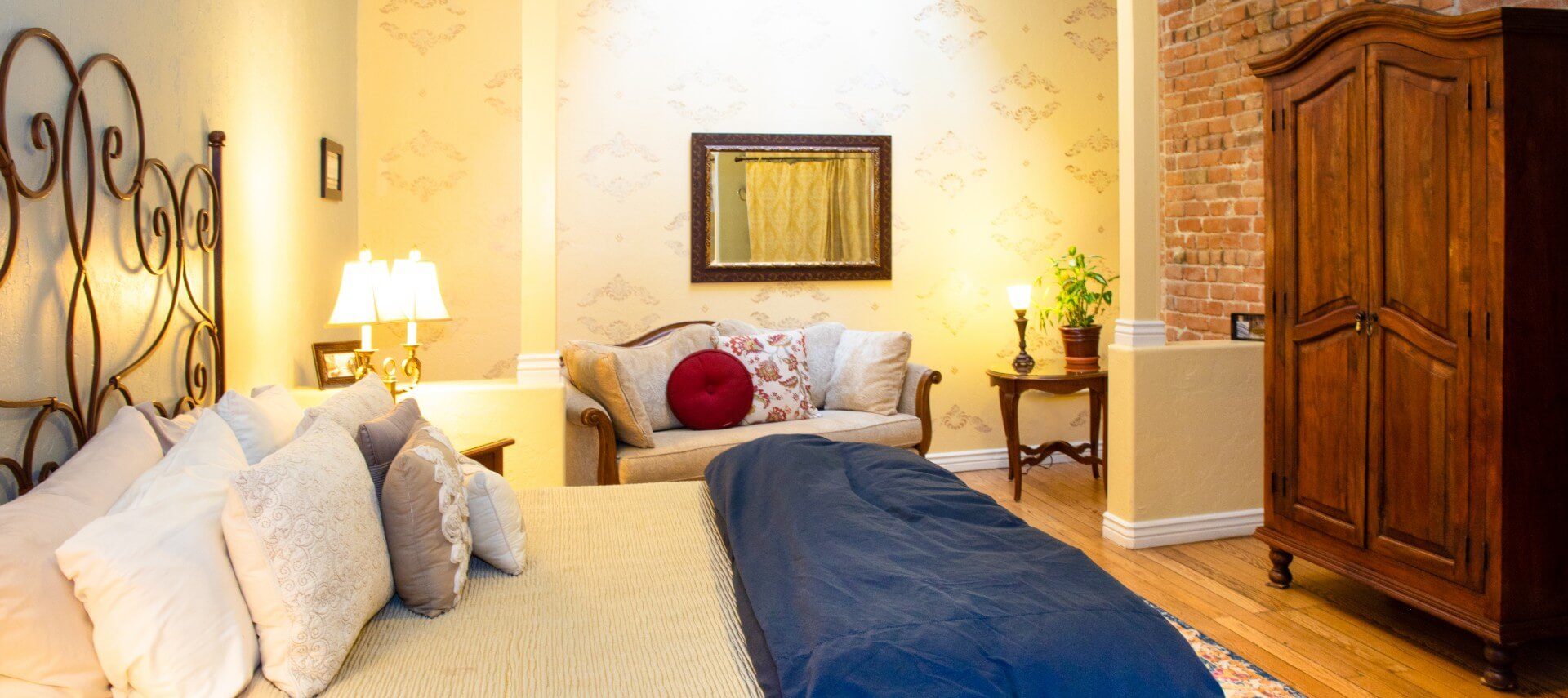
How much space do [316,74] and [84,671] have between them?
3.22m

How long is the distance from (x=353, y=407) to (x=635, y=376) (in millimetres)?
2159

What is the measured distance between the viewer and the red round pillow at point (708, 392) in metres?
4.54

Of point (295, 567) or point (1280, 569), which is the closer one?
point (295, 567)

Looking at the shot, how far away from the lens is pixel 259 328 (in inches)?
131

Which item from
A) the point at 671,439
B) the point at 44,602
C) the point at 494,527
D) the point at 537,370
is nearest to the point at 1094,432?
the point at 671,439

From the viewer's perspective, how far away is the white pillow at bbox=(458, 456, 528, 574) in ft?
7.14

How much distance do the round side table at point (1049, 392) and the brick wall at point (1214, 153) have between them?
1.59 feet

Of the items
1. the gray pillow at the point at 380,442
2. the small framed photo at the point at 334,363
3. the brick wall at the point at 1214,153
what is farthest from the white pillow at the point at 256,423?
the brick wall at the point at 1214,153

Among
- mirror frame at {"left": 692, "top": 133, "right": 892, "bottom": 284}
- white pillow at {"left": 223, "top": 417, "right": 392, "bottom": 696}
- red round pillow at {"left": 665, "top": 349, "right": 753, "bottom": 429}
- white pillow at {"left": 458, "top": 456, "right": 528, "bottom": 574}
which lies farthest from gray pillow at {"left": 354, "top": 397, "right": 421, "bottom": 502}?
mirror frame at {"left": 692, "top": 133, "right": 892, "bottom": 284}

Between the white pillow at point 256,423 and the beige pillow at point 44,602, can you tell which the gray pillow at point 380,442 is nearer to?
the white pillow at point 256,423

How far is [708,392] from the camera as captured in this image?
4.56 metres

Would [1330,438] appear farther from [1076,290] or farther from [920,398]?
[1076,290]

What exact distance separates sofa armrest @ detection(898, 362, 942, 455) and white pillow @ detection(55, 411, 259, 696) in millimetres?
3547

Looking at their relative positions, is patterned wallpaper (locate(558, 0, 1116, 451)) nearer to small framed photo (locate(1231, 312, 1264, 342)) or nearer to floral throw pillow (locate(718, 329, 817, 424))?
floral throw pillow (locate(718, 329, 817, 424))
